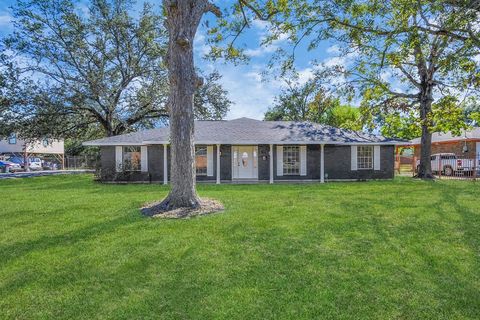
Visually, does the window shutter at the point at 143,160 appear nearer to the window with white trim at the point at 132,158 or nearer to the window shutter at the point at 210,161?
the window with white trim at the point at 132,158

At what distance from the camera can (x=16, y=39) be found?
1933 centimetres

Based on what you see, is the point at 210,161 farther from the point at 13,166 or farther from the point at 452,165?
the point at 13,166

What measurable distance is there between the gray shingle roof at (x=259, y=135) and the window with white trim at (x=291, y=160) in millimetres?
701

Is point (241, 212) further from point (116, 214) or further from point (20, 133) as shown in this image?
point (20, 133)

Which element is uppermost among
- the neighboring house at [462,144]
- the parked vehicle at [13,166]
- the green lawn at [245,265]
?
the neighboring house at [462,144]

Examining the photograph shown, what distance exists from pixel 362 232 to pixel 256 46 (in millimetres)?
8667

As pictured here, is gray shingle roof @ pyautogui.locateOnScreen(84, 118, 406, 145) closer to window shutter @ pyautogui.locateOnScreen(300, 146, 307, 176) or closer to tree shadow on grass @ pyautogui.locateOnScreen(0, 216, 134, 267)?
window shutter @ pyautogui.locateOnScreen(300, 146, 307, 176)

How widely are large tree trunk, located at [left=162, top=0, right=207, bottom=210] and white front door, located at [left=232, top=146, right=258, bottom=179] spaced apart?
863 centimetres

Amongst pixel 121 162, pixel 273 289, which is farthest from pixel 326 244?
pixel 121 162

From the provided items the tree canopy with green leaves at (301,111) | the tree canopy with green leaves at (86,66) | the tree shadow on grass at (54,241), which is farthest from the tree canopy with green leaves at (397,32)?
the tree canopy with green leaves at (301,111)

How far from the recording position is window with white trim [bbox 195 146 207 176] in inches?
643

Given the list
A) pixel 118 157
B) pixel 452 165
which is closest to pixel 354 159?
pixel 452 165

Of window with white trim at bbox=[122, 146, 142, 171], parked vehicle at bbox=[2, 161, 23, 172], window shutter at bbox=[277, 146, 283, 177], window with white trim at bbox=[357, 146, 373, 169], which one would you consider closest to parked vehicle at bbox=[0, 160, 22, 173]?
parked vehicle at bbox=[2, 161, 23, 172]

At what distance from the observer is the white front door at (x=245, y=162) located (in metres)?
16.7
